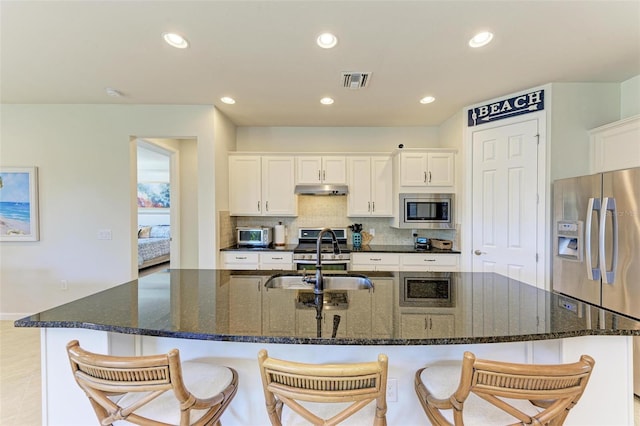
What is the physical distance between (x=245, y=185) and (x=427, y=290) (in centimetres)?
297

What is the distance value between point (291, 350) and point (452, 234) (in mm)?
3188

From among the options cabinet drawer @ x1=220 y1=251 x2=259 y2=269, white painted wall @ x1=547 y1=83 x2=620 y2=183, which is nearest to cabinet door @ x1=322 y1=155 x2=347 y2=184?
cabinet drawer @ x1=220 y1=251 x2=259 y2=269

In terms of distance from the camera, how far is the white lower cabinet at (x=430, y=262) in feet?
11.5

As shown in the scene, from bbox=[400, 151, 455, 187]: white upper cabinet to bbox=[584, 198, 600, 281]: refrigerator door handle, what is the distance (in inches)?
62.9

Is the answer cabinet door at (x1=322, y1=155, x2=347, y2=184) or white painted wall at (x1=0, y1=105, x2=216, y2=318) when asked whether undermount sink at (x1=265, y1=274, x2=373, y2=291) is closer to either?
white painted wall at (x1=0, y1=105, x2=216, y2=318)

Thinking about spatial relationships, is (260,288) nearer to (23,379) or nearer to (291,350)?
(291,350)

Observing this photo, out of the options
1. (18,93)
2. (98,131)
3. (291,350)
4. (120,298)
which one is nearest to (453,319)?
(291,350)

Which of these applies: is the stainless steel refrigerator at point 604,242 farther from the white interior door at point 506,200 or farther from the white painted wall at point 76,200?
the white painted wall at point 76,200

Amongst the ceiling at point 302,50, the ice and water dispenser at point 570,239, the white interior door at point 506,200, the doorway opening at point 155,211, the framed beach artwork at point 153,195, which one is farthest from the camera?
the framed beach artwork at point 153,195

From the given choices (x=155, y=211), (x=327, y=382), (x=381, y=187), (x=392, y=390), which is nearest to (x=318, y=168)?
(x=381, y=187)

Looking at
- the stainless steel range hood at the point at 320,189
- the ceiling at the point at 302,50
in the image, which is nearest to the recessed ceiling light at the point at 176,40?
the ceiling at the point at 302,50

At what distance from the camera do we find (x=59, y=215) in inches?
136

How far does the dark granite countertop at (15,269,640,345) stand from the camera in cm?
107

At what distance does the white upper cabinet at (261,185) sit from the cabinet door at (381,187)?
1134 millimetres
